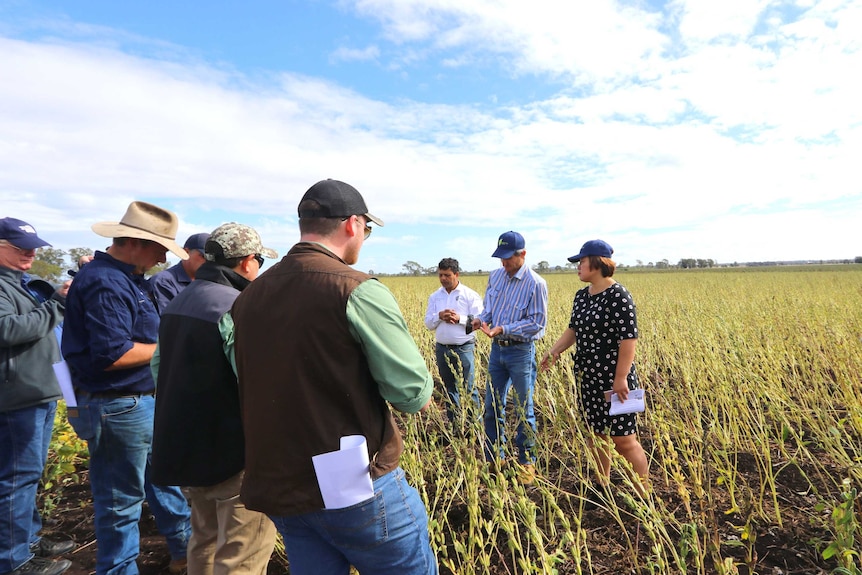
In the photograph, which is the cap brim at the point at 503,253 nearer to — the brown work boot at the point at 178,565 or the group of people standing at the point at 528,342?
the group of people standing at the point at 528,342

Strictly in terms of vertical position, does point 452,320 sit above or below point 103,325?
below

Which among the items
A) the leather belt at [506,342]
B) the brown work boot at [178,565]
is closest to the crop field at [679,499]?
the leather belt at [506,342]

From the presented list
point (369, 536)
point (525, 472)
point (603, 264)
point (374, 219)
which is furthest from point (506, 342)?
point (369, 536)

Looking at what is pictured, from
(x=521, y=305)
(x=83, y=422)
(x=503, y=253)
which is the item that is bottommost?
(x=83, y=422)

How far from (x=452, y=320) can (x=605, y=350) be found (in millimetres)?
1614

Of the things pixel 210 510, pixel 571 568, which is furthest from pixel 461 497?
pixel 210 510

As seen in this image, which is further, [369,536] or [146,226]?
[146,226]

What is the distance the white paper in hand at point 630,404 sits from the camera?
2.49 metres

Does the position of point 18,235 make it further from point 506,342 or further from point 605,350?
point 605,350

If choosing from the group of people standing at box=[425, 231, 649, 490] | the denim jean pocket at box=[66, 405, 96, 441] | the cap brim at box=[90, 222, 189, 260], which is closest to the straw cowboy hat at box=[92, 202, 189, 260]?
the cap brim at box=[90, 222, 189, 260]

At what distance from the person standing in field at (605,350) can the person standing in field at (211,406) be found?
5.95 feet

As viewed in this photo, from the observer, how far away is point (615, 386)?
253 centimetres

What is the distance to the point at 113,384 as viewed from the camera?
201cm

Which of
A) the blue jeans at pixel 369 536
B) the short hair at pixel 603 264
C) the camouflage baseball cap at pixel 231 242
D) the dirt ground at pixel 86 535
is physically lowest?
the dirt ground at pixel 86 535
